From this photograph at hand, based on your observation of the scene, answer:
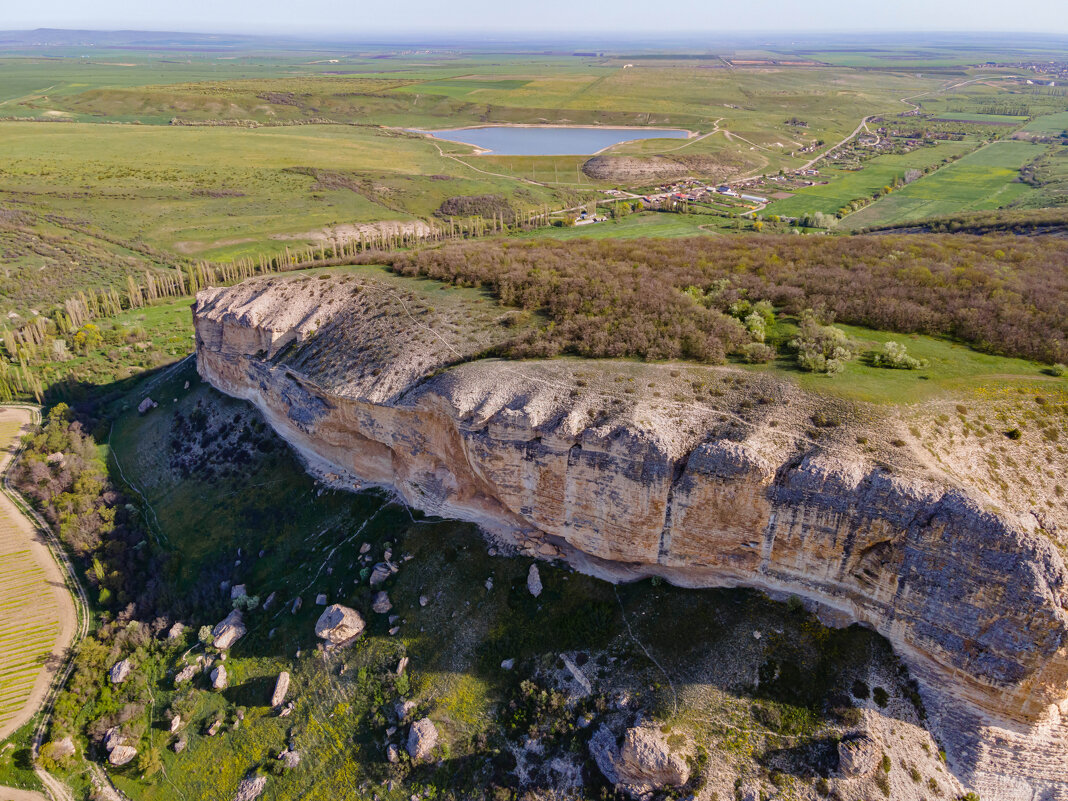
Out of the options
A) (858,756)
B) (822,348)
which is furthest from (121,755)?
(822,348)

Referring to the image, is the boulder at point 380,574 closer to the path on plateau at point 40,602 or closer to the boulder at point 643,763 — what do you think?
the boulder at point 643,763

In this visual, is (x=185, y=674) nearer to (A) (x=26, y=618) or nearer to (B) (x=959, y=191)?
(A) (x=26, y=618)

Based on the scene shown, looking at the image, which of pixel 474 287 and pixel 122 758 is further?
pixel 474 287

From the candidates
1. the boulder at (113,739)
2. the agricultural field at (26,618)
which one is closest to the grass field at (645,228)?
the agricultural field at (26,618)

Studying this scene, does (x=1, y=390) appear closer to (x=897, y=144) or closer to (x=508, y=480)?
(x=508, y=480)

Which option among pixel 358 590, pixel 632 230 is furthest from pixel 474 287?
pixel 632 230

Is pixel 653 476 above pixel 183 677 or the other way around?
above

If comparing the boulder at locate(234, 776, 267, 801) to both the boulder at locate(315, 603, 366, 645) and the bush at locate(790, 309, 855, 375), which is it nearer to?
the boulder at locate(315, 603, 366, 645)
